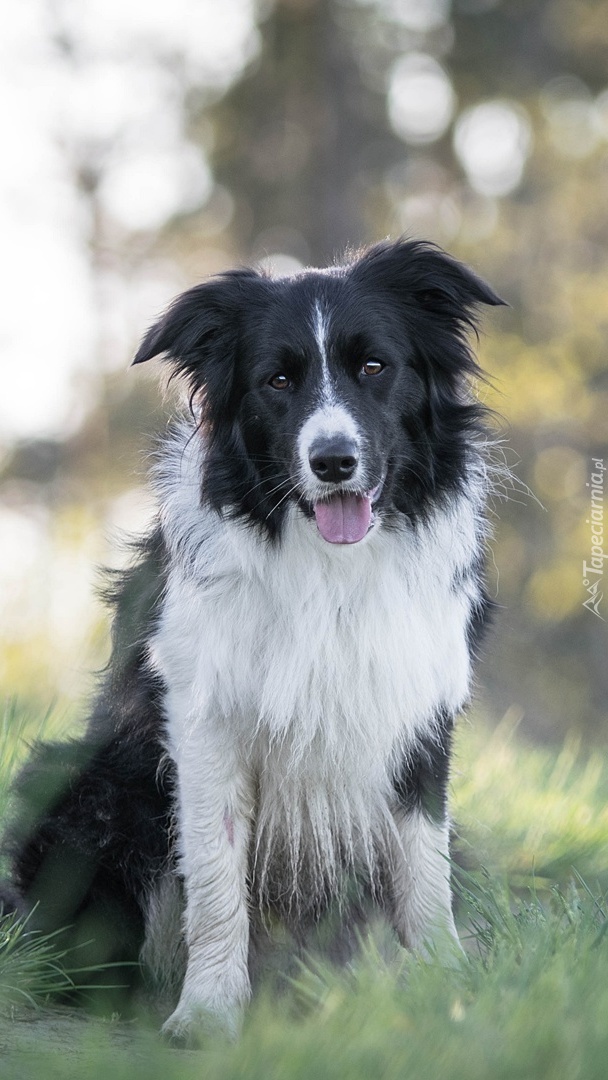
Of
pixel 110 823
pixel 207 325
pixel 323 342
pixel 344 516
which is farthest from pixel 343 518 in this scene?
pixel 110 823

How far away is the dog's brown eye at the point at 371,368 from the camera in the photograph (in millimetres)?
3736

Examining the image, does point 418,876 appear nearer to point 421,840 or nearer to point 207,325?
point 421,840

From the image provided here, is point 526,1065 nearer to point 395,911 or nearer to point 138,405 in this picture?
point 395,911

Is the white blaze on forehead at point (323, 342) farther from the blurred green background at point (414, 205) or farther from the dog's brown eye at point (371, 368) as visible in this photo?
the blurred green background at point (414, 205)

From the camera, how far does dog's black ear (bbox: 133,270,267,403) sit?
12.7ft

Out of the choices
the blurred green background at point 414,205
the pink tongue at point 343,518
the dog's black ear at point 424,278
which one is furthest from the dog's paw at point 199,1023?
the blurred green background at point 414,205

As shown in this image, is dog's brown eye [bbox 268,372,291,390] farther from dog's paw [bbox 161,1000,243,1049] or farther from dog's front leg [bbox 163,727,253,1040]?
dog's paw [bbox 161,1000,243,1049]

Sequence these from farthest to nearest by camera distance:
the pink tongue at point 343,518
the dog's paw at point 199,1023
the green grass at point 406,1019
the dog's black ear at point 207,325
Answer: the dog's black ear at point 207,325, the pink tongue at point 343,518, the dog's paw at point 199,1023, the green grass at point 406,1019

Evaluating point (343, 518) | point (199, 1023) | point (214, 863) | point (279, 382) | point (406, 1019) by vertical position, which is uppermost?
point (279, 382)

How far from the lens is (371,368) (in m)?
3.74

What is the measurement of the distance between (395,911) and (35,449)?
15.5 m

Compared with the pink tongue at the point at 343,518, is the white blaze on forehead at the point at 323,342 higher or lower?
higher

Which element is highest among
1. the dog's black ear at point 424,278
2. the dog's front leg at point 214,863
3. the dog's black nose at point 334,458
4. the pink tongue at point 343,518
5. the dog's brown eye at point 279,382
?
the dog's black ear at point 424,278

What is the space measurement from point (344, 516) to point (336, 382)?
0.41m
